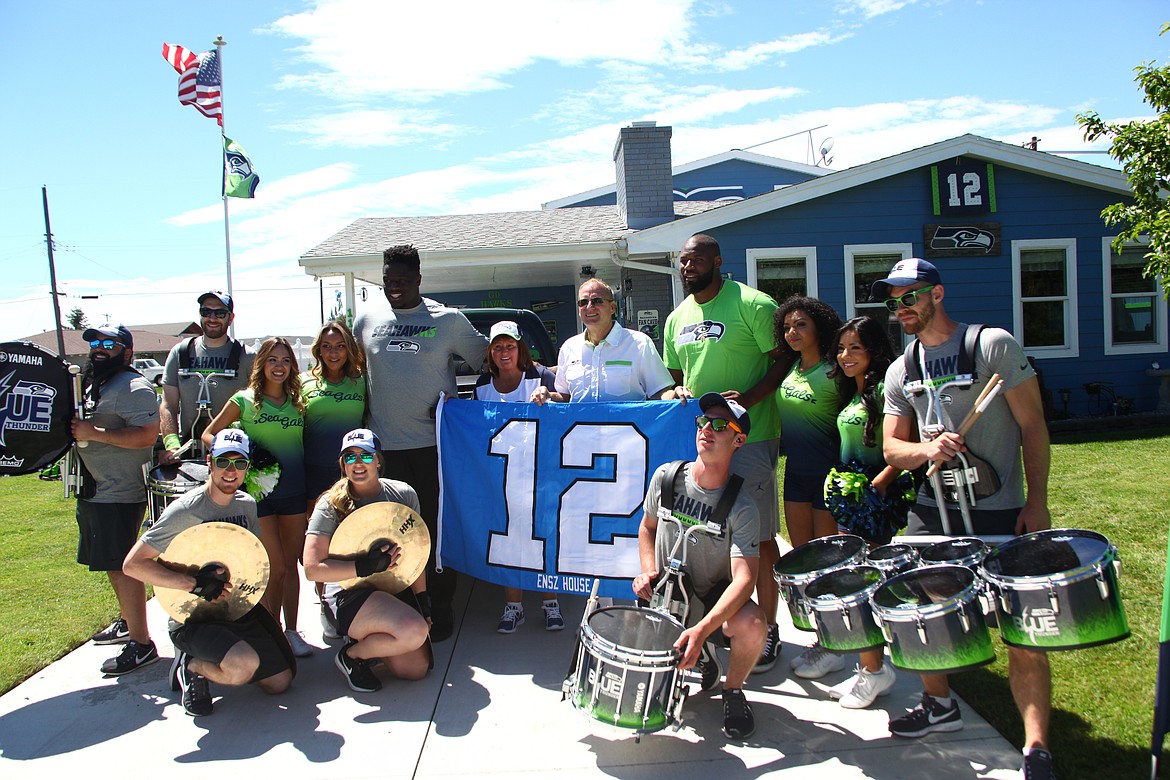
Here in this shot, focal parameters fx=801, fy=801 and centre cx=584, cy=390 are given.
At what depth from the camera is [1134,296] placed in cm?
1183

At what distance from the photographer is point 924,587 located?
2.88m

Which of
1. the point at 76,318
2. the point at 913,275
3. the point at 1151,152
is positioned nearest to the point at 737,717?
the point at 913,275

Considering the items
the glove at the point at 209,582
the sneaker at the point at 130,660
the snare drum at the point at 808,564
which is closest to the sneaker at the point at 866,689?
the snare drum at the point at 808,564

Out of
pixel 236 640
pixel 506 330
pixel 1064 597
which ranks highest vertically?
pixel 506 330

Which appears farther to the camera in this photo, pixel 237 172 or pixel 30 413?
pixel 237 172

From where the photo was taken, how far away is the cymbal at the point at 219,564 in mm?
3775

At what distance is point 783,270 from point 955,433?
8735 millimetres

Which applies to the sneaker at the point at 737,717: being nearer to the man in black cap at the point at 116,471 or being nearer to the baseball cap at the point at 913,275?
the baseball cap at the point at 913,275

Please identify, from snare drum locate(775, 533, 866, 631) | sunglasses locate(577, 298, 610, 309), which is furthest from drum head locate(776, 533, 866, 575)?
sunglasses locate(577, 298, 610, 309)

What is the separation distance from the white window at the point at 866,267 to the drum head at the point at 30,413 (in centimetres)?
977

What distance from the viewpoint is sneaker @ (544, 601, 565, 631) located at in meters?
4.73

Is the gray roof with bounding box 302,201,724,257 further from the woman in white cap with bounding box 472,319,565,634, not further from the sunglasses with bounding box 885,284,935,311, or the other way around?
the sunglasses with bounding box 885,284,935,311

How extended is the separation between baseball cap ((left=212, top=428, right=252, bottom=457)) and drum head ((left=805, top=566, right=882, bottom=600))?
8.84 ft

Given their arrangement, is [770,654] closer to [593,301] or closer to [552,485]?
[552,485]
